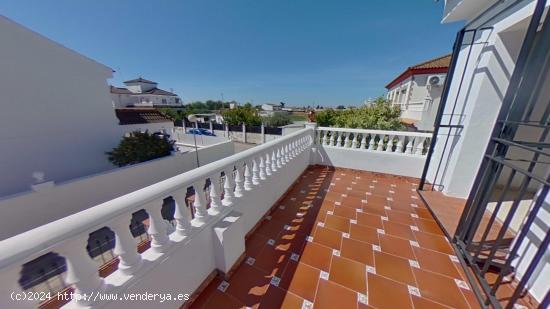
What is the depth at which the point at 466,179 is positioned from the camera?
3004 millimetres

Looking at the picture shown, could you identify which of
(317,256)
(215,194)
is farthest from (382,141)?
(215,194)

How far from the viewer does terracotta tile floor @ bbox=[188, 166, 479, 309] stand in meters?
1.61

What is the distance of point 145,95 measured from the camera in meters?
32.1

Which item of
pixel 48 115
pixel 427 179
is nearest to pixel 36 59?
pixel 48 115

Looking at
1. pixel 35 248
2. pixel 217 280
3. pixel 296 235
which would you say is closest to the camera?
pixel 35 248

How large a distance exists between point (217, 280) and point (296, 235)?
1023 millimetres

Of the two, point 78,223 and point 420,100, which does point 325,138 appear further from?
point 420,100

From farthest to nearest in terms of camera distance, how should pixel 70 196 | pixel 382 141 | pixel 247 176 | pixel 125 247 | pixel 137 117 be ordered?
pixel 137 117 < pixel 70 196 < pixel 382 141 < pixel 247 176 < pixel 125 247

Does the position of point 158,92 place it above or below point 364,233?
above

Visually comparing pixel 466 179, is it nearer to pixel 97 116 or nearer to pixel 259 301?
pixel 259 301

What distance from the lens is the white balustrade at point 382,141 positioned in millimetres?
4016

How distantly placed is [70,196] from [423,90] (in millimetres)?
16659

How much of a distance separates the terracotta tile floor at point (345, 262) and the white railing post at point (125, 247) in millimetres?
753

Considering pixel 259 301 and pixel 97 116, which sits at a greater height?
pixel 97 116
